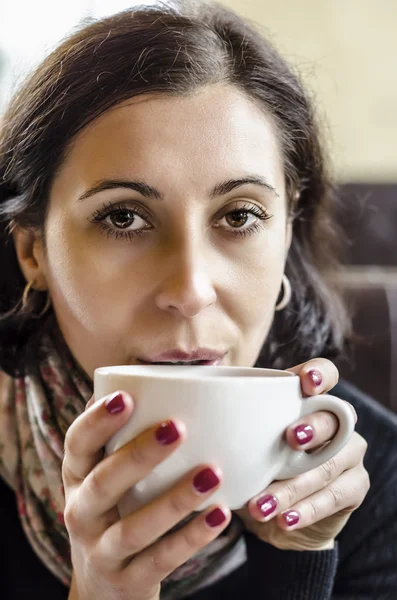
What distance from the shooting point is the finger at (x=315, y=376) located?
2.09ft

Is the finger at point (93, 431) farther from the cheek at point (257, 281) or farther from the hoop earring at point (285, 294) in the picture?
the hoop earring at point (285, 294)

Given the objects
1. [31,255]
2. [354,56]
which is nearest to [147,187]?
[31,255]

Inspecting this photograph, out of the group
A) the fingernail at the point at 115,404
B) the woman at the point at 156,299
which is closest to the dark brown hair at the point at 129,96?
the woman at the point at 156,299

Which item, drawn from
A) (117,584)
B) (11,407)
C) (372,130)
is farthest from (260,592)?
(372,130)

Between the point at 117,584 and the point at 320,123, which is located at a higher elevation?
the point at 320,123

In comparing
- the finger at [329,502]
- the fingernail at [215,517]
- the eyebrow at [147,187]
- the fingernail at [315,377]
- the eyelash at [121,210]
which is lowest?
the finger at [329,502]

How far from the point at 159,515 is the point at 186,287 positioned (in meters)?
0.26

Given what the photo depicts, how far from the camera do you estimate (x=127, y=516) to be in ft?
2.05

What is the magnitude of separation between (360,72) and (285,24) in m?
0.43

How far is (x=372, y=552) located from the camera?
39.0 inches

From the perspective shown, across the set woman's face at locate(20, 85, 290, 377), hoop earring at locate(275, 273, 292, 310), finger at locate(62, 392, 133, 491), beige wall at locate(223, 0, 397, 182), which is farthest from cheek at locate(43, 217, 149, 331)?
beige wall at locate(223, 0, 397, 182)

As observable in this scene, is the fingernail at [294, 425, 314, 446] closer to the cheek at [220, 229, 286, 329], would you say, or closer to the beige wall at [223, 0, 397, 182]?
the cheek at [220, 229, 286, 329]

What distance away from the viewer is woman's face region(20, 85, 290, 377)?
2.58 ft

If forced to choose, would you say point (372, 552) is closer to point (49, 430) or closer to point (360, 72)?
point (49, 430)
